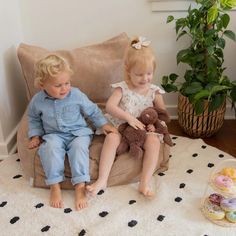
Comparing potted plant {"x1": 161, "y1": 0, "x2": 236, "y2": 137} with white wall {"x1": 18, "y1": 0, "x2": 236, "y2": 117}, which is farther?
white wall {"x1": 18, "y1": 0, "x2": 236, "y2": 117}

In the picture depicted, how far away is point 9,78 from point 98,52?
1.92 ft

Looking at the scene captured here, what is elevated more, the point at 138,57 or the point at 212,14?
the point at 212,14

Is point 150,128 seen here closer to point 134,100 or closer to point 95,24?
point 134,100

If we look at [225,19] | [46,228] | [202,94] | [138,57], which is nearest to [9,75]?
[138,57]

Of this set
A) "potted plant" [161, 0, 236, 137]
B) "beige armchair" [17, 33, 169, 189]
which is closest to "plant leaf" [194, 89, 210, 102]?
"potted plant" [161, 0, 236, 137]

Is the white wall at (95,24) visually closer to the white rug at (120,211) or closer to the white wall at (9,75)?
the white wall at (9,75)

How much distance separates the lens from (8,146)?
7.01 feet

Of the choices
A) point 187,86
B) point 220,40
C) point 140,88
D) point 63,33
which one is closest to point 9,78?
point 63,33

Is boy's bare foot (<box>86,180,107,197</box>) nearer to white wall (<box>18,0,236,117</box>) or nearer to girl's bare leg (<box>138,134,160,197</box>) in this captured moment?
girl's bare leg (<box>138,134,160,197</box>)

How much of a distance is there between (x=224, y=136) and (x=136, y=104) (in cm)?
78

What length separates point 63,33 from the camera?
235 cm

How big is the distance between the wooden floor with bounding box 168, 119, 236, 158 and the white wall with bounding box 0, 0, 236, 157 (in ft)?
1.35

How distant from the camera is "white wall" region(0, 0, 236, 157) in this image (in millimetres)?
2246

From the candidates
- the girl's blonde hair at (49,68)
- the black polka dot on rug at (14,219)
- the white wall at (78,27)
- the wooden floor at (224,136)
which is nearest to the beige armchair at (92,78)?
the white wall at (78,27)
